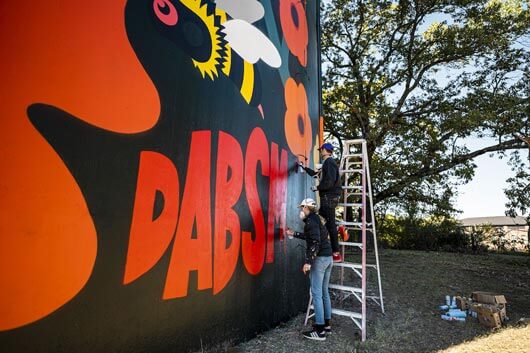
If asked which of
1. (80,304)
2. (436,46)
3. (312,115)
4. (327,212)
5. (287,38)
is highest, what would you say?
(436,46)

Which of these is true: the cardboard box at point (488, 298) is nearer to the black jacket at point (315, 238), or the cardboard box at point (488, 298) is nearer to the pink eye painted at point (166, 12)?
the black jacket at point (315, 238)

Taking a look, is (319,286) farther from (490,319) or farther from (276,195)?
(490,319)

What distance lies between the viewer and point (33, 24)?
2895 mm

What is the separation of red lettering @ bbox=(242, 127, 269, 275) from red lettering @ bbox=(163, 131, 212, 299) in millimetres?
888

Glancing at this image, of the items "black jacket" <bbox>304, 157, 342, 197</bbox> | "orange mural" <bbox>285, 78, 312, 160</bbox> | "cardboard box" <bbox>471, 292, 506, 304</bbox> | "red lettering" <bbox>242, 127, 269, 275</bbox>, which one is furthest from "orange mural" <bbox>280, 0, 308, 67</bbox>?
"cardboard box" <bbox>471, 292, 506, 304</bbox>

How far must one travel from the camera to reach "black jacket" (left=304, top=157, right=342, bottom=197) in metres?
5.94

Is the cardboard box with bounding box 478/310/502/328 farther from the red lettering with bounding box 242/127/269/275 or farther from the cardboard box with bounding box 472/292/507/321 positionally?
the red lettering with bounding box 242/127/269/275

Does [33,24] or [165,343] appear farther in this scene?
[165,343]

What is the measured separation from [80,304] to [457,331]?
6.00 meters

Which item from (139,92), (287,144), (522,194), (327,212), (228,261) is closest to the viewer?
(139,92)

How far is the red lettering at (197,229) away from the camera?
4.03 metres

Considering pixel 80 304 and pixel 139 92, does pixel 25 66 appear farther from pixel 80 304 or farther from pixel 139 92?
pixel 80 304

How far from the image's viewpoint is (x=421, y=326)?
6.17 m

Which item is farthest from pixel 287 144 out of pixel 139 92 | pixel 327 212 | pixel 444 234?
pixel 444 234
